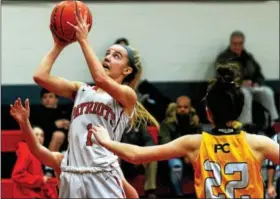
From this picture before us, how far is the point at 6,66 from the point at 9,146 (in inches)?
53.0

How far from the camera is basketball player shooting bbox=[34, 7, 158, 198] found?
4.71m

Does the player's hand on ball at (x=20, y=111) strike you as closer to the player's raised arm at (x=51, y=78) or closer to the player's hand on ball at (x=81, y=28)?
the player's raised arm at (x=51, y=78)

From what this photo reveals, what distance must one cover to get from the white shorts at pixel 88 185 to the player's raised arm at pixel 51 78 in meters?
0.60

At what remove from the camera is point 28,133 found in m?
5.00

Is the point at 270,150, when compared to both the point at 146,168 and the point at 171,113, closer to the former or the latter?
the point at 146,168

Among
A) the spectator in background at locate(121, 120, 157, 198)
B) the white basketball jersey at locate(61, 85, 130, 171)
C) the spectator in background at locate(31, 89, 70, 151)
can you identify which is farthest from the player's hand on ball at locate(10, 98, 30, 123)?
the spectator in background at locate(121, 120, 157, 198)

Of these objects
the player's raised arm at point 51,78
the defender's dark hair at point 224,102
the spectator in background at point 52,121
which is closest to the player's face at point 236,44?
the spectator in background at point 52,121

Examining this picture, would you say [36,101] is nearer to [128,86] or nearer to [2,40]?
[2,40]

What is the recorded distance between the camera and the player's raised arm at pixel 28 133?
4.91m

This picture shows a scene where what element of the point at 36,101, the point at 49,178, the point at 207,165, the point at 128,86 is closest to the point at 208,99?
the point at 207,165

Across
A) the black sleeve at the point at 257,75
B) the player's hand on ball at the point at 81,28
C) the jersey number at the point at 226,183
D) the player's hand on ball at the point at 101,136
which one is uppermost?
the player's hand on ball at the point at 81,28

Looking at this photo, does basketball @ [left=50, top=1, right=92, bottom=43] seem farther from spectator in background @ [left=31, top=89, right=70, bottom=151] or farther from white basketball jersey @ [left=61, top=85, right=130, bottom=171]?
spectator in background @ [left=31, top=89, right=70, bottom=151]

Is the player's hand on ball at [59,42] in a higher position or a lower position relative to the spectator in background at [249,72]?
higher

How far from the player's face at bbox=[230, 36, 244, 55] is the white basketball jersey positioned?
567cm
